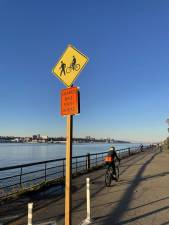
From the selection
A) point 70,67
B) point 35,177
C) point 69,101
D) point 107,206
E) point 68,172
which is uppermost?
point 70,67

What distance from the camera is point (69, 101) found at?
6805 millimetres

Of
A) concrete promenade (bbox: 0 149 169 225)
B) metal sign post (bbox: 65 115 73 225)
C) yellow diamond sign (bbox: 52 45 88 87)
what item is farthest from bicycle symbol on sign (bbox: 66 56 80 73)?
concrete promenade (bbox: 0 149 169 225)

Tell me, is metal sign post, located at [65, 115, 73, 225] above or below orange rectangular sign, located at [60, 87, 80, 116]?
below

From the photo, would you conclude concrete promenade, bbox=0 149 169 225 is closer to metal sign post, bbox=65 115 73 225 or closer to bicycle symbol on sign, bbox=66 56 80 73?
metal sign post, bbox=65 115 73 225

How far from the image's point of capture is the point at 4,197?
11656 millimetres

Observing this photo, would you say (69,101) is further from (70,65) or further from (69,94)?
(70,65)

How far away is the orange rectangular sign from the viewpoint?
6.67 metres

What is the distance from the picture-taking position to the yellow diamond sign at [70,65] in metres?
6.89

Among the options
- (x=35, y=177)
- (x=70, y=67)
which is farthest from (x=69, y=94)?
(x=35, y=177)

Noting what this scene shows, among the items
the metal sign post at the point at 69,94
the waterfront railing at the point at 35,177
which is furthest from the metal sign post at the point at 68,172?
the waterfront railing at the point at 35,177

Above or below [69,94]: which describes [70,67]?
above

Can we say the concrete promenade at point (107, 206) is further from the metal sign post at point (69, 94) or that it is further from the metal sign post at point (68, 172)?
the metal sign post at point (69, 94)

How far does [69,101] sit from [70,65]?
74cm

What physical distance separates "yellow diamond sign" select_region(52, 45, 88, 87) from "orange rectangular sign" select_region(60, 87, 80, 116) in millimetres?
211
